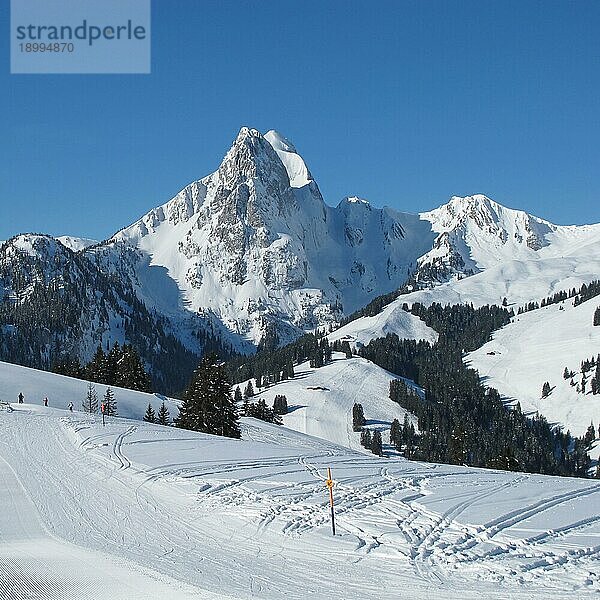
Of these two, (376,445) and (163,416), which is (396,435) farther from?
(163,416)

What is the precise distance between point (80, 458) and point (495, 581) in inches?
753

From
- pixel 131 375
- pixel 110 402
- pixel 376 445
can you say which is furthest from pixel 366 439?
pixel 110 402

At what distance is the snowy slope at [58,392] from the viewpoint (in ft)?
185

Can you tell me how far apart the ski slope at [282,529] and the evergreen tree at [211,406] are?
20244 millimetres

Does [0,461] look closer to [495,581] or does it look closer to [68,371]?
[495,581]

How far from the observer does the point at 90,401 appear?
55.1 metres

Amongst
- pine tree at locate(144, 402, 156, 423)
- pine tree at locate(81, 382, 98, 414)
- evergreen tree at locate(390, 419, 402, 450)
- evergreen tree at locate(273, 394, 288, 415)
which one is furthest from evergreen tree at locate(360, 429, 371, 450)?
pine tree at locate(81, 382, 98, 414)

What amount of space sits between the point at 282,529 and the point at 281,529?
0.08 ft

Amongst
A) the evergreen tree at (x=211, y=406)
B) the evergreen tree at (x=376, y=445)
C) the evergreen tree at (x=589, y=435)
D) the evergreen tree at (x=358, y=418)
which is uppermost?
the evergreen tree at (x=211, y=406)

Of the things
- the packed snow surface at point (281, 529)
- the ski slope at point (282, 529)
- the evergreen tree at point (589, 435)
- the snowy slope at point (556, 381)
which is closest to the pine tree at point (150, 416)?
the packed snow surface at point (281, 529)

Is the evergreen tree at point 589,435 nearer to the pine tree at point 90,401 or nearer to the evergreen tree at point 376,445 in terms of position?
the evergreen tree at point 376,445

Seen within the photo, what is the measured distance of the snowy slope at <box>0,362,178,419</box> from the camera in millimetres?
56312

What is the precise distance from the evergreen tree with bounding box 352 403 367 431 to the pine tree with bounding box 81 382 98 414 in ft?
226

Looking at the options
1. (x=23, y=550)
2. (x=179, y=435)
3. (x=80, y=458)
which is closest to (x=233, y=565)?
(x=23, y=550)
